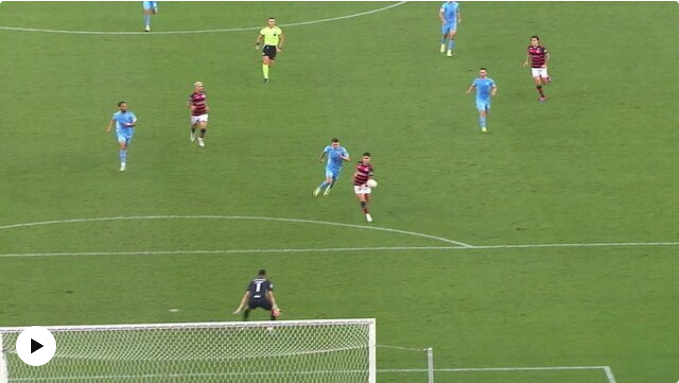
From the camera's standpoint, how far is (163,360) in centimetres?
4594

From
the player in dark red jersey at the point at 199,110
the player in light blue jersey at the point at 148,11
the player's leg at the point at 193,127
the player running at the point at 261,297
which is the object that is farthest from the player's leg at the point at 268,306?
the player in light blue jersey at the point at 148,11

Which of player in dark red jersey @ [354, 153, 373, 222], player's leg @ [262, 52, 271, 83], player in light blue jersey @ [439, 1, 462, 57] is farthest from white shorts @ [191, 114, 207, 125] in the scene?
player in light blue jersey @ [439, 1, 462, 57]

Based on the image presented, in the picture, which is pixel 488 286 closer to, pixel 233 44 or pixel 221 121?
pixel 221 121

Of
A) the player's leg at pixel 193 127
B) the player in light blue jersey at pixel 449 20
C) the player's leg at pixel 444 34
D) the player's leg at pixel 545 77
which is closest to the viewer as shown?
the player's leg at pixel 193 127

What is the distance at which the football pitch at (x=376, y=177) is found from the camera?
1924 inches

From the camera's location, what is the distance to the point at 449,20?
210 feet

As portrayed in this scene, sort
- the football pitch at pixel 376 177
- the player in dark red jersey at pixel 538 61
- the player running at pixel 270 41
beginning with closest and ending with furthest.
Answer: the football pitch at pixel 376 177
the player in dark red jersey at pixel 538 61
the player running at pixel 270 41

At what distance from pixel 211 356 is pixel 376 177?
1225 centimetres

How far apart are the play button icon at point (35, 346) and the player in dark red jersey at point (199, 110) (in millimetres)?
14285

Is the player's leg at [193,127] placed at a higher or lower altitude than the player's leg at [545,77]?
lower

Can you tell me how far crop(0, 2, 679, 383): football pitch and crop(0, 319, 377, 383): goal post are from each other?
126 cm

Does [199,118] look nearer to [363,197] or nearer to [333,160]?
[333,160]

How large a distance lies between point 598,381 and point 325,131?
55.1ft

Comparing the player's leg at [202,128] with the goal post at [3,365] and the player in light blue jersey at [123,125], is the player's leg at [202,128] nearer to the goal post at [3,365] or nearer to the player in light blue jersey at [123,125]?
the player in light blue jersey at [123,125]
